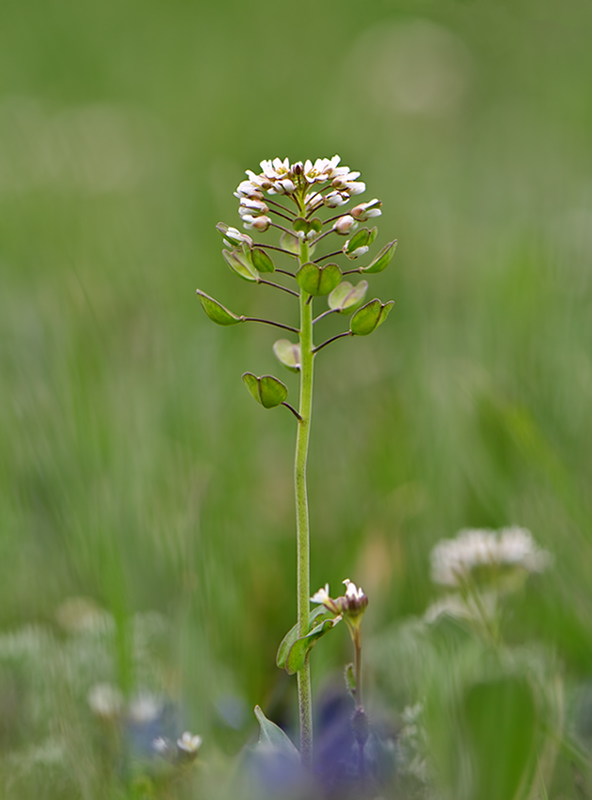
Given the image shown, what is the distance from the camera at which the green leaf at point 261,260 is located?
24.6 inches

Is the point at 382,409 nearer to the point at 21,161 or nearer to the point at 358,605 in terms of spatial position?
the point at 358,605

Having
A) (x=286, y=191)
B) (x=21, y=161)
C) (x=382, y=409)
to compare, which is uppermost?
(x=286, y=191)

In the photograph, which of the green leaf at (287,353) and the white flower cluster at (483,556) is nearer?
the green leaf at (287,353)

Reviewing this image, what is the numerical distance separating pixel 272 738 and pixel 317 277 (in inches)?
12.7

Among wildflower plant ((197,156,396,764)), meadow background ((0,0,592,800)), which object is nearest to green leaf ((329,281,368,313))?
wildflower plant ((197,156,396,764))

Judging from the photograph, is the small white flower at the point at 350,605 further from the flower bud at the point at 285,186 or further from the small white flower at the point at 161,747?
the flower bud at the point at 285,186

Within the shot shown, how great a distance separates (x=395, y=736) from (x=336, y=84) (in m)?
4.35

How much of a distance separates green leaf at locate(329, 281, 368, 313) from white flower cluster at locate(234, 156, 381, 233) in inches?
2.3

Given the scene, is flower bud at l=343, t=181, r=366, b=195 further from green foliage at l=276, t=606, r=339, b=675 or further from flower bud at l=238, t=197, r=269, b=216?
green foliage at l=276, t=606, r=339, b=675

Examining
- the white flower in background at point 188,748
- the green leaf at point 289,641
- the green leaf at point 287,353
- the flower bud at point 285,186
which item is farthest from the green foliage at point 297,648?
the flower bud at point 285,186

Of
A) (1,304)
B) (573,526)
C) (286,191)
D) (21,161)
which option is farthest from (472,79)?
(286,191)

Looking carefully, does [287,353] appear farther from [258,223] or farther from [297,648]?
[297,648]

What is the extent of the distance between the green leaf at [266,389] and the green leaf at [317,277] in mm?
70

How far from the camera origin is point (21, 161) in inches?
98.4
